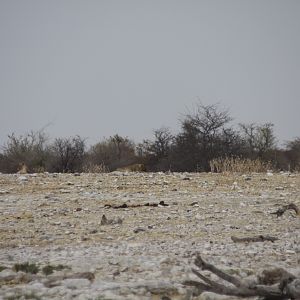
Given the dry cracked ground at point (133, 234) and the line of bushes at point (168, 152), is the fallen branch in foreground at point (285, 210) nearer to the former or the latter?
the dry cracked ground at point (133, 234)

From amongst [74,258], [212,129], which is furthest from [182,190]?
[212,129]

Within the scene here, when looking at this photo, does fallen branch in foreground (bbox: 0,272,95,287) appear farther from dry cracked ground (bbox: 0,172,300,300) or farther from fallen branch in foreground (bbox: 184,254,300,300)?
fallen branch in foreground (bbox: 184,254,300,300)

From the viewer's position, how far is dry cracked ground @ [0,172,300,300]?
379cm

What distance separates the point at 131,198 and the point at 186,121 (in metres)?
17.4

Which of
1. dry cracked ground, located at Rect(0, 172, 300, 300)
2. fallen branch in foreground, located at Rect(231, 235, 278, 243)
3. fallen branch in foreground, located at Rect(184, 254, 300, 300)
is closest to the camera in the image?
fallen branch in foreground, located at Rect(184, 254, 300, 300)

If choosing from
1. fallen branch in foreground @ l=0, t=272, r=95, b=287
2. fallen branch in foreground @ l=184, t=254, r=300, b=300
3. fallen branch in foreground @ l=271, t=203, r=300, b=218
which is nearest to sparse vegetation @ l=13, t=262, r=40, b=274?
fallen branch in foreground @ l=0, t=272, r=95, b=287

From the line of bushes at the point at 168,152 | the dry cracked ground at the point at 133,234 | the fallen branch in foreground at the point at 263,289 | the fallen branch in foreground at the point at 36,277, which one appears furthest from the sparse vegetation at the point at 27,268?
the line of bushes at the point at 168,152

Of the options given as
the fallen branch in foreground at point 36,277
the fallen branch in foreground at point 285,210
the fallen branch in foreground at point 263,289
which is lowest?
the fallen branch in foreground at point 36,277

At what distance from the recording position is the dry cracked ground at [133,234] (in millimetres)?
3795

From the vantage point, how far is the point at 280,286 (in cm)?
301

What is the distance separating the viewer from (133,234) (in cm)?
611

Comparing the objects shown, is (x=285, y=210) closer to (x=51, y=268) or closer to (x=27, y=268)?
(x=51, y=268)

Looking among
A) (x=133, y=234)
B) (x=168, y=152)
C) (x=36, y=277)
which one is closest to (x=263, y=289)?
(x=36, y=277)

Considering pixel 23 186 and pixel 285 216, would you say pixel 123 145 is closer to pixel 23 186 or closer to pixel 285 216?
pixel 23 186
